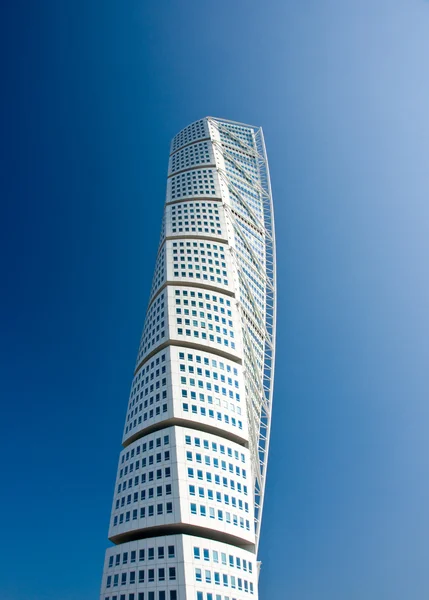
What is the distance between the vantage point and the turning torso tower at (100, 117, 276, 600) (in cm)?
5256

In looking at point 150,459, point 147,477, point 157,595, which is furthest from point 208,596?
point 150,459

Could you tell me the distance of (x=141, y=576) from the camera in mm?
51531

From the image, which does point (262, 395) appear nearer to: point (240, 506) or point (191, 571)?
point (240, 506)

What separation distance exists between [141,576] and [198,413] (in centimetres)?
2010

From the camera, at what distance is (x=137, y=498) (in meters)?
58.5

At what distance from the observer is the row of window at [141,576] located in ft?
165

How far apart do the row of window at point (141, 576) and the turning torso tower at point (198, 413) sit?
0.10 m

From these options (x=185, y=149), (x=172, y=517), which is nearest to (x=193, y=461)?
(x=172, y=517)

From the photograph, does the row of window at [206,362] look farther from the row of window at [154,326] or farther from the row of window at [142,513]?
the row of window at [142,513]

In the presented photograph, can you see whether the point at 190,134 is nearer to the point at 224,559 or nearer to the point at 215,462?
the point at 215,462

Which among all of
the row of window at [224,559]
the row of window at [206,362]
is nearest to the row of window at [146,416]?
the row of window at [206,362]

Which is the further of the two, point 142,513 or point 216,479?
point 216,479

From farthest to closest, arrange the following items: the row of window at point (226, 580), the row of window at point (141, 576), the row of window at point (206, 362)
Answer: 1. the row of window at point (206, 362)
2. the row of window at point (226, 580)
3. the row of window at point (141, 576)

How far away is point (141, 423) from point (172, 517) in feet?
53.1
